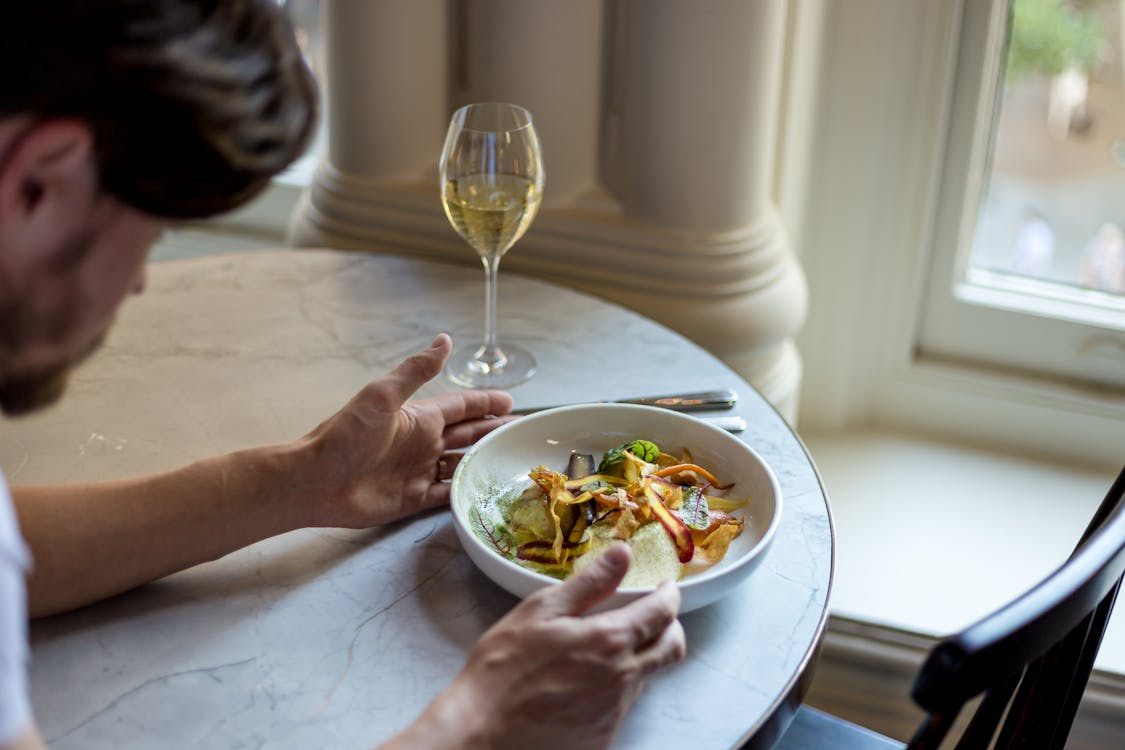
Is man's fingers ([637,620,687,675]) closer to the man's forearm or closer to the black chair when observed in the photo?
the black chair

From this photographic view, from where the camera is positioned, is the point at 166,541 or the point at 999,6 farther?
the point at 999,6

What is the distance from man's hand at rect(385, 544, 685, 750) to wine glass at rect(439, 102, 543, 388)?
480 millimetres

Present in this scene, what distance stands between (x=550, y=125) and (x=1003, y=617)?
3.80 ft

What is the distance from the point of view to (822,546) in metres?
1.03

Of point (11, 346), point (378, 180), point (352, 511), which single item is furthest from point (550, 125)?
point (11, 346)

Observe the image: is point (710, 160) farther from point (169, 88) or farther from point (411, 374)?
point (169, 88)

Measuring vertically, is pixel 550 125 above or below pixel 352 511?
above

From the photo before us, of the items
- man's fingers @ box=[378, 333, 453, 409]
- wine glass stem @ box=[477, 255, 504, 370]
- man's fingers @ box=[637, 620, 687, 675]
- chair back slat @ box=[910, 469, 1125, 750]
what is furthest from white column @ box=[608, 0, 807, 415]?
man's fingers @ box=[637, 620, 687, 675]

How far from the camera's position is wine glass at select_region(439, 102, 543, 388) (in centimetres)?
124

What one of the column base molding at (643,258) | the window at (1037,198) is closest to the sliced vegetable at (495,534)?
the column base molding at (643,258)

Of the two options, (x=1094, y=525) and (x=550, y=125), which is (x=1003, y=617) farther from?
(x=550, y=125)

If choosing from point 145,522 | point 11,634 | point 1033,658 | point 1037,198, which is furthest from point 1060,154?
point 11,634

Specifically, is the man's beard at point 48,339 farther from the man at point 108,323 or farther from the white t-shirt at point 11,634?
the white t-shirt at point 11,634

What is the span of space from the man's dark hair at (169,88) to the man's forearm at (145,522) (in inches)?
11.8
